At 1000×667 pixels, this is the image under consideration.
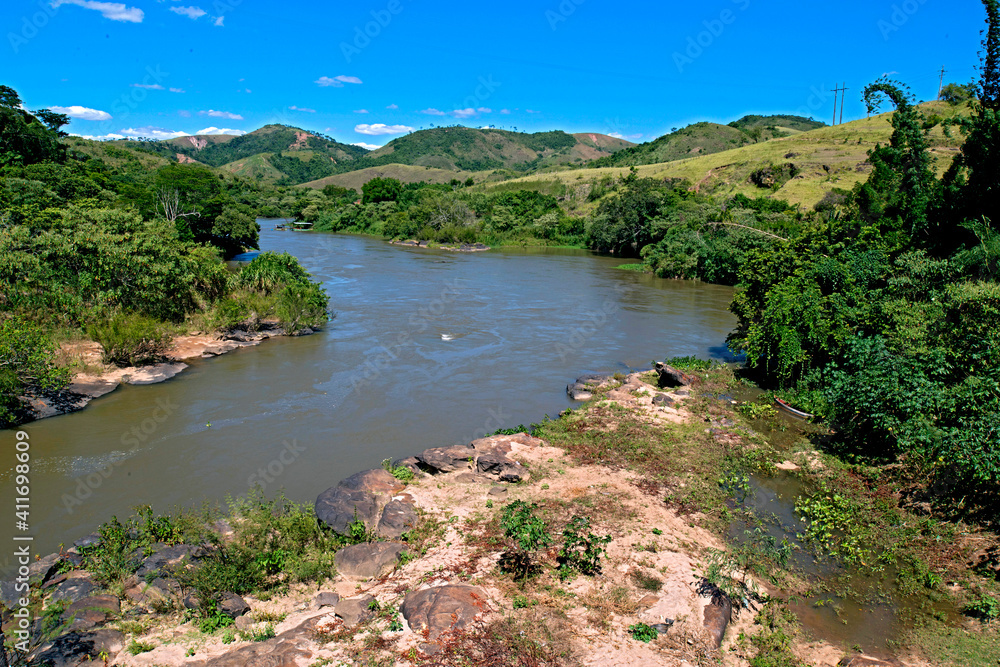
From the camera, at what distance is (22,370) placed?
1269cm

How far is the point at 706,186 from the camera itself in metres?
57.8

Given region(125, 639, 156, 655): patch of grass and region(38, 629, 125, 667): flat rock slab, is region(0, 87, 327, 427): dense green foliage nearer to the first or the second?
region(38, 629, 125, 667): flat rock slab

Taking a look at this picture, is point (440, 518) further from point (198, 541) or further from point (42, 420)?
point (42, 420)

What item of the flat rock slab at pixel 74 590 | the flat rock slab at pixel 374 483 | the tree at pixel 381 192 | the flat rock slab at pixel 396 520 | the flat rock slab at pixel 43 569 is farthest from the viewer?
the tree at pixel 381 192

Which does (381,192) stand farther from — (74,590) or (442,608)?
(442,608)

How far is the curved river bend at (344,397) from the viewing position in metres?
10.7

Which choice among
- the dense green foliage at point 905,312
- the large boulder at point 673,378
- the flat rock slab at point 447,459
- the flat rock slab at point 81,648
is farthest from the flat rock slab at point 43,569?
the large boulder at point 673,378

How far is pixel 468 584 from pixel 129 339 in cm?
1345

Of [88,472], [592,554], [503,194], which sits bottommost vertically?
[88,472]

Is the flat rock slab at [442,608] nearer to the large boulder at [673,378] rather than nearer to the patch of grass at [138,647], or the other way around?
the patch of grass at [138,647]

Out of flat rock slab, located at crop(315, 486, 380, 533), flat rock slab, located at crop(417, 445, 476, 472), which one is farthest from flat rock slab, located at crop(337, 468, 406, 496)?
flat rock slab, located at crop(417, 445, 476, 472)

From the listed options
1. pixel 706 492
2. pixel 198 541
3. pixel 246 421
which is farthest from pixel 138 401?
pixel 706 492

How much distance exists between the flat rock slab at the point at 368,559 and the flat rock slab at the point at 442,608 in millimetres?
832

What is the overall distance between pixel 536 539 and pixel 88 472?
8.93 m
